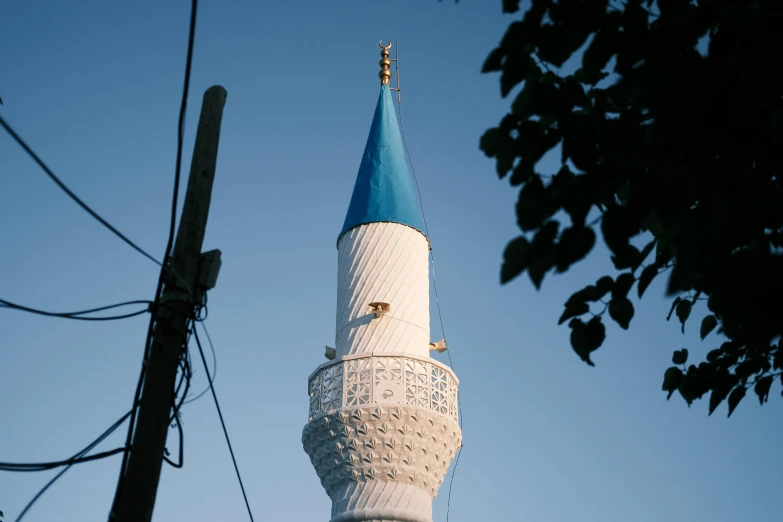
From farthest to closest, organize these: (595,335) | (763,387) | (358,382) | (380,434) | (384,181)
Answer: (384,181), (358,382), (380,434), (763,387), (595,335)

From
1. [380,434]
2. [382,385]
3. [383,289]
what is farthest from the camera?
[383,289]

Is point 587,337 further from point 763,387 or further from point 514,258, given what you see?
point 763,387

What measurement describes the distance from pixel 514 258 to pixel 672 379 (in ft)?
6.03

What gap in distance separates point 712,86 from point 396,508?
10.7 m

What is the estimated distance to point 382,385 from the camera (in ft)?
42.5

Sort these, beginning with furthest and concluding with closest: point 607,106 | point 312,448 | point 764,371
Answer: point 312,448
point 764,371
point 607,106

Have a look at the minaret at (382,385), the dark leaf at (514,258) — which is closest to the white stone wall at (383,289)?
the minaret at (382,385)

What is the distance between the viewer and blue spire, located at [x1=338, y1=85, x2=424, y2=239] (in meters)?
14.8

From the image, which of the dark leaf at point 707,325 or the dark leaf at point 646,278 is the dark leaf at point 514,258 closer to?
the dark leaf at point 646,278

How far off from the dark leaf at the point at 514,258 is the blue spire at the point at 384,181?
11.8 m

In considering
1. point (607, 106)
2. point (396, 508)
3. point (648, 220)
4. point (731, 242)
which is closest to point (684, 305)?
point (648, 220)

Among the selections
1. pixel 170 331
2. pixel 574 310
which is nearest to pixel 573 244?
pixel 574 310

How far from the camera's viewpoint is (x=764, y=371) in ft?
13.8

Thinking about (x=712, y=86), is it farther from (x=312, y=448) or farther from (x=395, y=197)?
(x=395, y=197)
